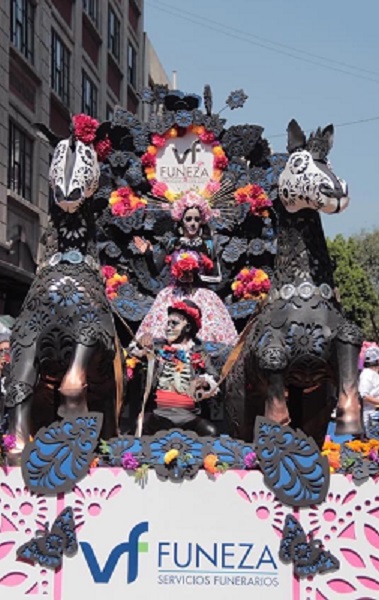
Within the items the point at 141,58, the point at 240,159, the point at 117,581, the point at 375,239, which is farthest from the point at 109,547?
the point at 375,239

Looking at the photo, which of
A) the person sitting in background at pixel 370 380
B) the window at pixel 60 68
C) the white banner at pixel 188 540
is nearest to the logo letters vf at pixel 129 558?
the white banner at pixel 188 540

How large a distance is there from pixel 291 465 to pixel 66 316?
1.56m

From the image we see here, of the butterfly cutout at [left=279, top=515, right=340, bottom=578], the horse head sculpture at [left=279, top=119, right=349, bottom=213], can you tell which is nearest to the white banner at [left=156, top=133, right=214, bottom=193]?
the horse head sculpture at [left=279, top=119, right=349, bottom=213]

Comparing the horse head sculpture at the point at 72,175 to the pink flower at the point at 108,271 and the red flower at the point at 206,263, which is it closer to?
the red flower at the point at 206,263

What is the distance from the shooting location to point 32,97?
773 inches

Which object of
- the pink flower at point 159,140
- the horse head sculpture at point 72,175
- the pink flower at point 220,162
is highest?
the pink flower at point 159,140

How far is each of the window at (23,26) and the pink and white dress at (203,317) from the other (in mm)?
12846

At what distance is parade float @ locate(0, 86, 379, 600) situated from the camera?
3.85 metres

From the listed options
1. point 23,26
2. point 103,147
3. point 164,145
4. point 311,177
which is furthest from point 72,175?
point 23,26

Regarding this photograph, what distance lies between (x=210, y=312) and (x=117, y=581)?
320 centimetres

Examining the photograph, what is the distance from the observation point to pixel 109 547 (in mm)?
3885

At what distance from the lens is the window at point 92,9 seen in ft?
79.4

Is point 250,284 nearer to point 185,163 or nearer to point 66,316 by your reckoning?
point 185,163

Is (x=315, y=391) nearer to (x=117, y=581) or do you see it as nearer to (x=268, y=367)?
(x=268, y=367)
